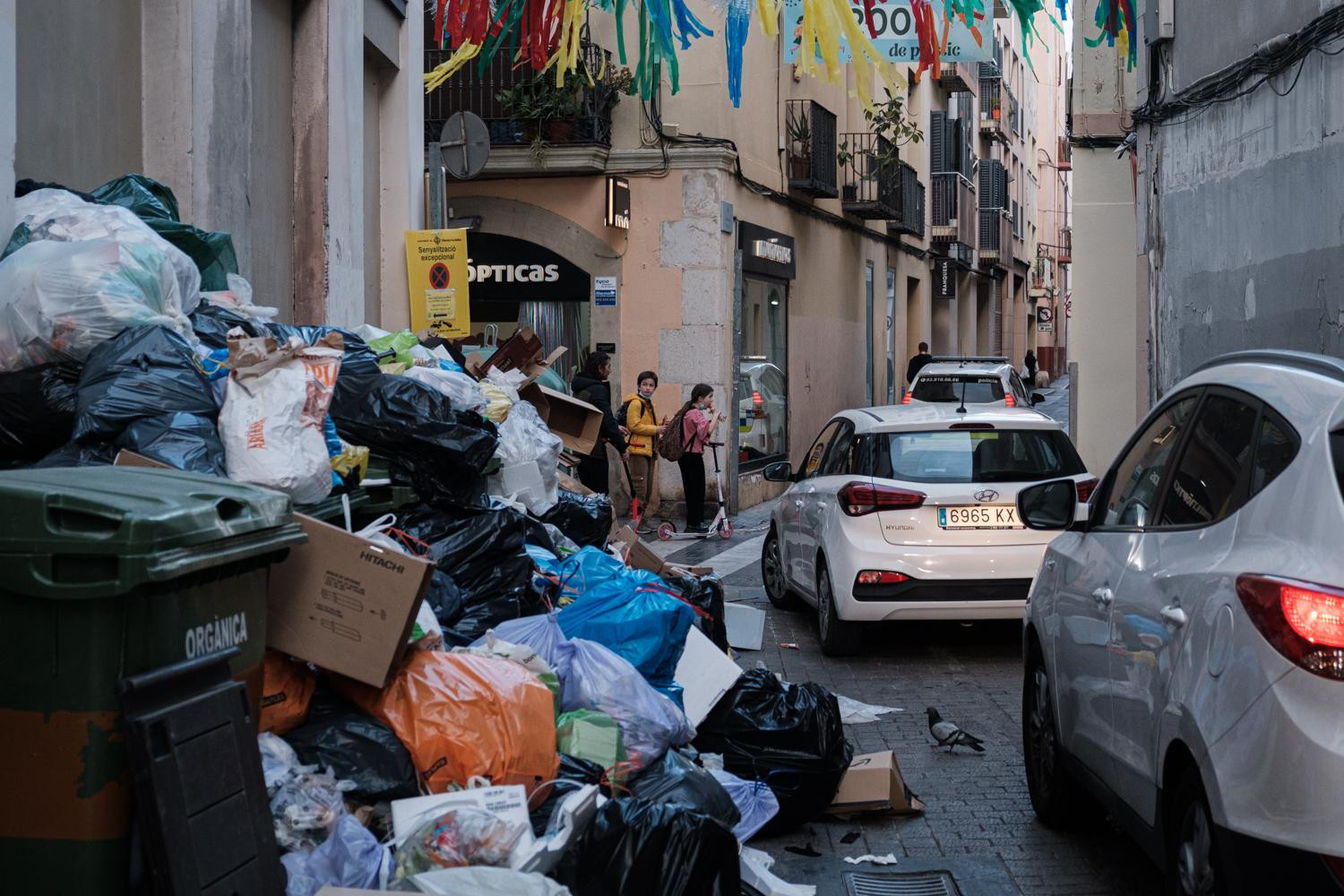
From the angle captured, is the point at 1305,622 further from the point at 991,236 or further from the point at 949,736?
the point at 991,236

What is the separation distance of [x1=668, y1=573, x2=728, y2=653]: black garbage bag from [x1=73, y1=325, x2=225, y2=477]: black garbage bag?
273cm

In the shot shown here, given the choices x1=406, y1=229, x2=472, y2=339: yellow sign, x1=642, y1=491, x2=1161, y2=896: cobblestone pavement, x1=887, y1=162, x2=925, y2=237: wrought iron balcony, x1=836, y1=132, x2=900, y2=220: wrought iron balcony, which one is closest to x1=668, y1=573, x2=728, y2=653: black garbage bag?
x1=642, y1=491, x2=1161, y2=896: cobblestone pavement

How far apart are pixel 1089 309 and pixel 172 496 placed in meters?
17.6

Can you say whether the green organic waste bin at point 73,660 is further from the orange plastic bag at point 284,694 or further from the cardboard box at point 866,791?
the cardboard box at point 866,791

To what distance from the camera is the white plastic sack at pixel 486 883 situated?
11.7 ft

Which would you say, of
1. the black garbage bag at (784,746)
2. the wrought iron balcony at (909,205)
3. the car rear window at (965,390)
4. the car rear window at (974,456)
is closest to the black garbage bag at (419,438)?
the black garbage bag at (784,746)

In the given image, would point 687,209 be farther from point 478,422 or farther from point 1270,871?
point 1270,871

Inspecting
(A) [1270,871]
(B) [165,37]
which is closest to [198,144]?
(B) [165,37]

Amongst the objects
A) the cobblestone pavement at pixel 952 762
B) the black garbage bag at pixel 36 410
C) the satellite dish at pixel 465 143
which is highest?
the satellite dish at pixel 465 143

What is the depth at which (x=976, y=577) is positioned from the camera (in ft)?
29.8

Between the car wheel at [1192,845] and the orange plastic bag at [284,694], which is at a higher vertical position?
the orange plastic bag at [284,694]

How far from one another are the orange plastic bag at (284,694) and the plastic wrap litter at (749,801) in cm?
154

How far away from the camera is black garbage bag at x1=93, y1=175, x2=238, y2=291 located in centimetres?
716

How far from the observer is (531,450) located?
27.4ft
